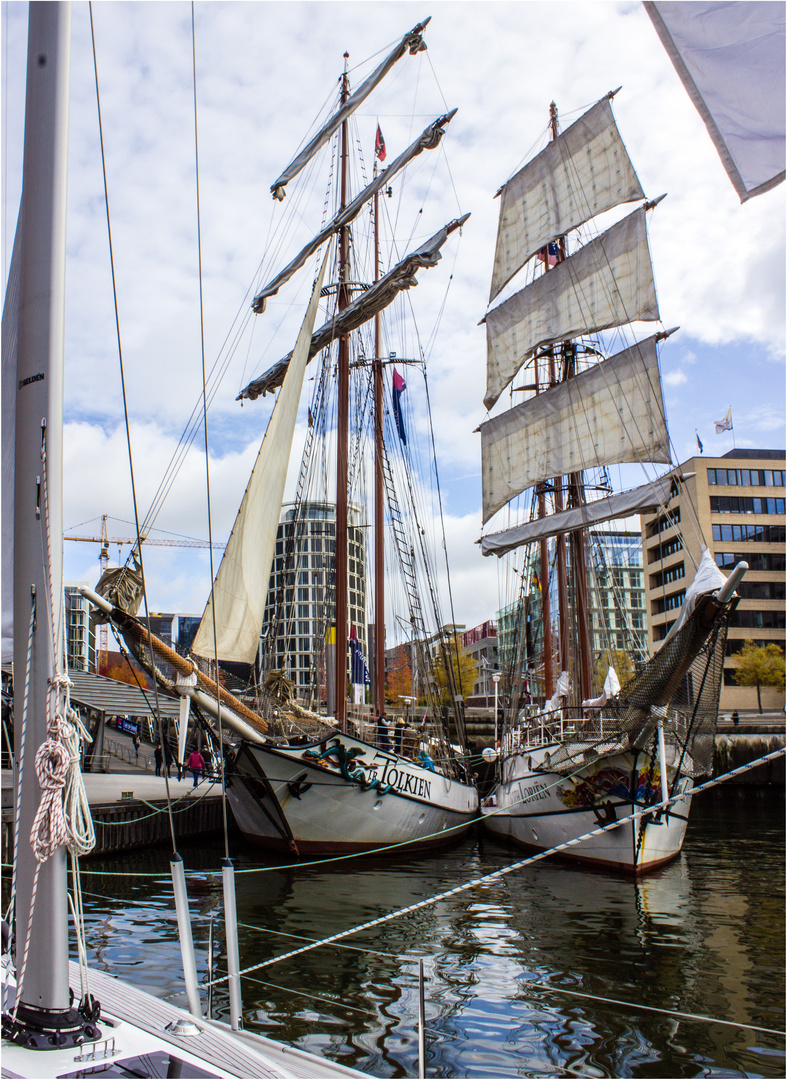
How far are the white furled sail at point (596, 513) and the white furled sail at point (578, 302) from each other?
6.67m

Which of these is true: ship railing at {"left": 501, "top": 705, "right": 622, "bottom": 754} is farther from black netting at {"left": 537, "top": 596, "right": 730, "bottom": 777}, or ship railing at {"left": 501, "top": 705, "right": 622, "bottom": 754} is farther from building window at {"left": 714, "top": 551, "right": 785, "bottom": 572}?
building window at {"left": 714, "top": 551, "right": 785, "bottom": 572}

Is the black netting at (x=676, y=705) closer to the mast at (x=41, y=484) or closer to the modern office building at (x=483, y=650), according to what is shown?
the mast at (x=41, y=484)

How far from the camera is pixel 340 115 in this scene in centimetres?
2370

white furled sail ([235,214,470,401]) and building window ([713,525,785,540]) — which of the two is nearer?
white furled sail ([235,214,470,401])

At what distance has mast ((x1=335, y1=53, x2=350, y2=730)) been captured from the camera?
20234mm

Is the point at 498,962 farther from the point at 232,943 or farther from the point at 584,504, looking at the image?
the point at 584,504

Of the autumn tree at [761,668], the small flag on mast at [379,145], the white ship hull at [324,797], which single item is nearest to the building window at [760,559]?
the autumn tree at [761,668]

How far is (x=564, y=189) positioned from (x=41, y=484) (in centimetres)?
3453

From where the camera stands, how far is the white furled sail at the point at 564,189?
31281 millimetres

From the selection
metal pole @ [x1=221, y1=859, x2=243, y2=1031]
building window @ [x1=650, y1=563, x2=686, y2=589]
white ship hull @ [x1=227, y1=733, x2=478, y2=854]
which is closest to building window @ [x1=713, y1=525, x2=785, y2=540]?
building window @ [x1=650, y1=563, x2=686, y2=589]

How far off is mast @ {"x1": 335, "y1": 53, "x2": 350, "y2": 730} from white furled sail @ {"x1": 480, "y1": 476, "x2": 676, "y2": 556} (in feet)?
33.6

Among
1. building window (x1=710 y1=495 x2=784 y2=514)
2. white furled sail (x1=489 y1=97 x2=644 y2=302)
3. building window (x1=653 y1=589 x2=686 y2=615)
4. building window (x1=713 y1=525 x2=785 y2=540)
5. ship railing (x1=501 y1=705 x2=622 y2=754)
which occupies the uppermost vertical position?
white furled sail (x1=489 y1=97 x2=644 y2=302)

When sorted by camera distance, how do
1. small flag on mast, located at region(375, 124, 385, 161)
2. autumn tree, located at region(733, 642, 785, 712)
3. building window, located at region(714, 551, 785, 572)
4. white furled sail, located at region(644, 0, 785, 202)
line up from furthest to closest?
Result: building window, located at region(714, 551, 785, 572) < autumn tree, located at region(733, 642, 785, 712) < small flag on mast, located at region(375, 124, 385, 161) < white furled sail, located at region(644, 0, 785, 202)

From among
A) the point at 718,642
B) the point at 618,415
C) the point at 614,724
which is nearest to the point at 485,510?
the point at 618,415
